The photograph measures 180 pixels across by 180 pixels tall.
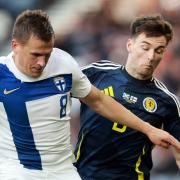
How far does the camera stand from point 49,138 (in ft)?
11.8

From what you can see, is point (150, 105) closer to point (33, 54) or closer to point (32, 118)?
point (32, 118)

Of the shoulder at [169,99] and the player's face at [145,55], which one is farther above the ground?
the player's face at [145,55]

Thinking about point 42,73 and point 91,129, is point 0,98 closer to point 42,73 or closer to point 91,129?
point 42,73

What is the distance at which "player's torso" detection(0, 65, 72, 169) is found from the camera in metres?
3.52

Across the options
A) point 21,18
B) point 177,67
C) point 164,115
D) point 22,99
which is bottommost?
point 177,67

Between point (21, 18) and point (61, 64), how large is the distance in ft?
1.14

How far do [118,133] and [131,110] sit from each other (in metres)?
0.18

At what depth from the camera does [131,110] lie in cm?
435

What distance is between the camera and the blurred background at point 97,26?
6.28 metres

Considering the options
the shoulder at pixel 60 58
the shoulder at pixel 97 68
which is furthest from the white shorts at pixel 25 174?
the shoulder at pixel 97 68

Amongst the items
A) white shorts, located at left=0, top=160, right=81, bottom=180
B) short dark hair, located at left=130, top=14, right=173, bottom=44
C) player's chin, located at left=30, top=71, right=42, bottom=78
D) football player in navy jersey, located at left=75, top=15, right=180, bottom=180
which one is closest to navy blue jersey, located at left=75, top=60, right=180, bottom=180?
football player in navy jersey, located at left=75, top=15, right=180, bottom=180

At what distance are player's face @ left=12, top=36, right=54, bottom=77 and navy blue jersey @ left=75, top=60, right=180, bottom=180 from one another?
0.99 metres

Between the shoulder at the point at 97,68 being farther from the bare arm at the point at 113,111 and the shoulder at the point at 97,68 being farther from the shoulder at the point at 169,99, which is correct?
the bare arm at the point at 113,111

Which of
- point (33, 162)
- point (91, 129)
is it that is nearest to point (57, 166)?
point (33, 162)
